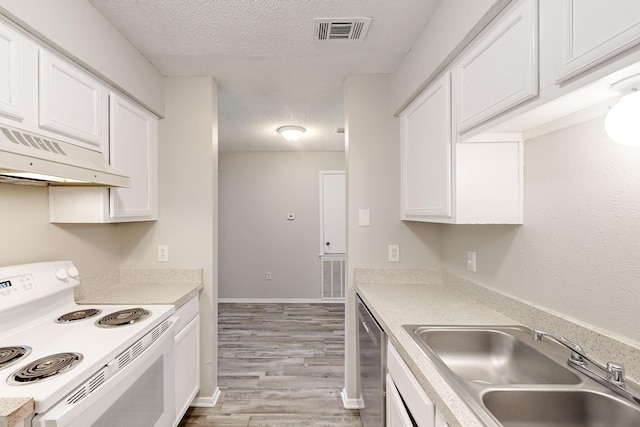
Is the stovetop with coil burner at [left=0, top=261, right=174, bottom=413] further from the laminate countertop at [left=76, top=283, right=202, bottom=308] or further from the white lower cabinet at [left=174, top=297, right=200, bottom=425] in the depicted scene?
the white lower cabinet at [left=174, top=297, right=200, bottom=425]

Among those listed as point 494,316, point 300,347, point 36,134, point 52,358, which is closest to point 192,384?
point 52,358

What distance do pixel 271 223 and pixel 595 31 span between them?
4.51 metres

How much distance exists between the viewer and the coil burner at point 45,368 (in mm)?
962

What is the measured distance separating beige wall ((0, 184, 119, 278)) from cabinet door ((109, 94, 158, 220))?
0.97 ft

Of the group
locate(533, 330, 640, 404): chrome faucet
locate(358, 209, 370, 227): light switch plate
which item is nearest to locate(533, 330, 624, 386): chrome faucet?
locate(533, 330, 640, 404): chrome faucet

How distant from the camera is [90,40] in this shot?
1571mm

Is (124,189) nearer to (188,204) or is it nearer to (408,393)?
(188,204)

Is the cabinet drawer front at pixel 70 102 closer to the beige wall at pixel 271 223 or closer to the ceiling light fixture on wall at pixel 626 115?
the ceiling light fixture on wall at pixel 626 115

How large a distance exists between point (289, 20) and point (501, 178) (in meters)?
1.31

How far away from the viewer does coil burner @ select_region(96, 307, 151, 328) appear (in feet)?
4.80

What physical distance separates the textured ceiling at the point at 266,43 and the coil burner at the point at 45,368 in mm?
1574

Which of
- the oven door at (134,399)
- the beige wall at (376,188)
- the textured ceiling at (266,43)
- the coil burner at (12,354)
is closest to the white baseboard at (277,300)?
the beige wall at (376,188)

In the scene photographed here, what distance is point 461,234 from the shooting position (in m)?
2.02

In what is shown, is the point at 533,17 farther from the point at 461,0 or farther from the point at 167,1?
the point at 167,1
